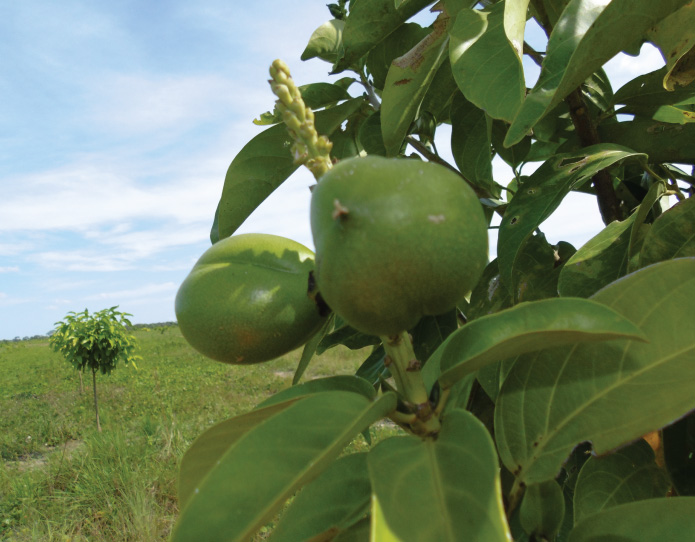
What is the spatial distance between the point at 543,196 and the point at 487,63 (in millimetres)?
249

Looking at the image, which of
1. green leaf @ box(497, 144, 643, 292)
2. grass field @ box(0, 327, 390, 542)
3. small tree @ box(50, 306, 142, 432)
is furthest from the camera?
small tree @ box(50, 306, 142, 432)

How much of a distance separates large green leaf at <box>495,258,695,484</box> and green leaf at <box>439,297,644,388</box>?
0.38ft

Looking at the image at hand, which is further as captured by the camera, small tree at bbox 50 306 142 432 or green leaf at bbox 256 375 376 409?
small tree at bbox 50 306 142 432

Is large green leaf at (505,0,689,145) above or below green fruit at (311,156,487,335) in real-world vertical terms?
above

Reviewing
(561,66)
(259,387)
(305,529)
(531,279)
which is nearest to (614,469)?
(531,279)

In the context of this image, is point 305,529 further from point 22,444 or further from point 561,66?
point 22,444

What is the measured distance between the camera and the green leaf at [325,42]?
1.47 m

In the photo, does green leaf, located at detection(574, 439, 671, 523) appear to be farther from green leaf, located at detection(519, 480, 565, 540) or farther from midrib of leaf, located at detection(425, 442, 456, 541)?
midrib of leaf, located at detection(425, 442, 456, 541)

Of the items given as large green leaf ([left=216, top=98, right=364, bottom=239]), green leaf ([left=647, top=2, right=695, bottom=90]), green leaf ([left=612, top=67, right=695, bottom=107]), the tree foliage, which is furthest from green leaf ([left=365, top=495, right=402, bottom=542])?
green leaf ([left=612, top=67, right=695, bottom=107])

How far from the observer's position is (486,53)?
85 cm

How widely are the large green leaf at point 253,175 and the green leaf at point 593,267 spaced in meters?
0.57

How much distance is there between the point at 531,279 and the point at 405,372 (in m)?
0.66

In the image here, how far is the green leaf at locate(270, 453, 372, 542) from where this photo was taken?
672mm

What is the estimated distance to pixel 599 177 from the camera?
44.5 inches
